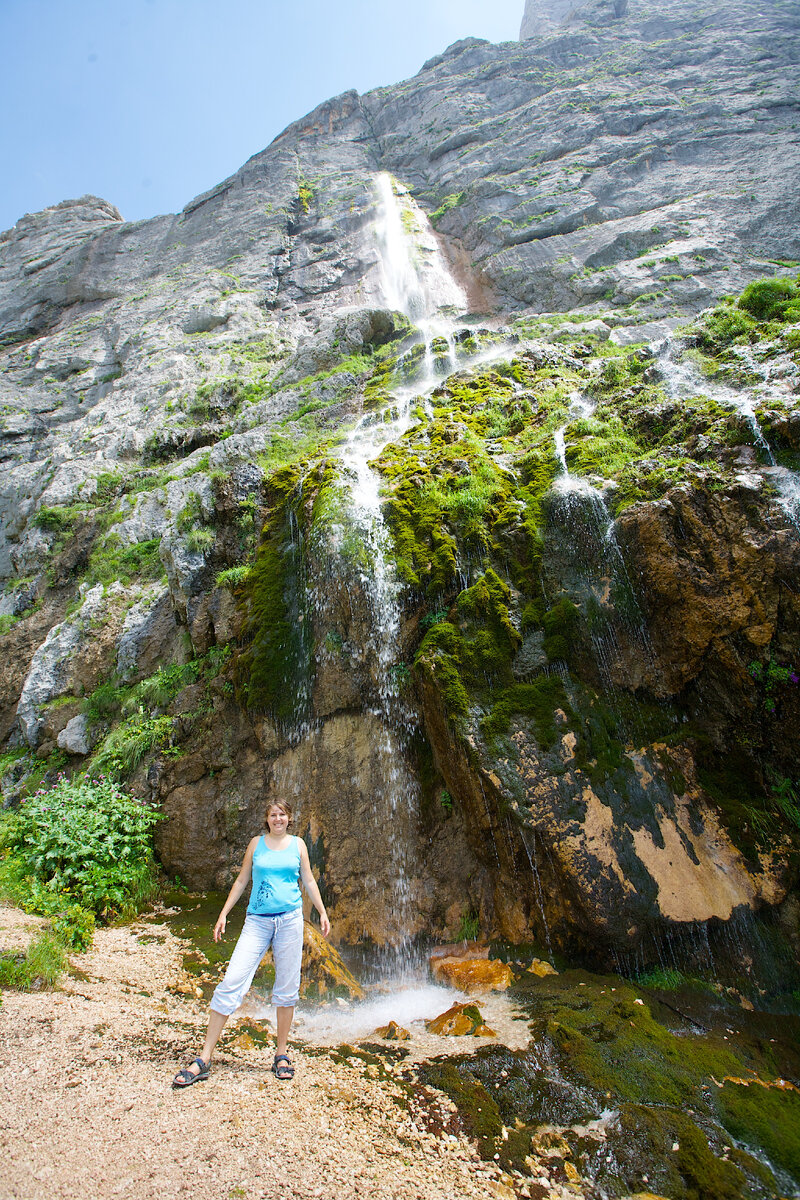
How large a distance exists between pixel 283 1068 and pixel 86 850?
5.04 meters

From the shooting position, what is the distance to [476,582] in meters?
8.13

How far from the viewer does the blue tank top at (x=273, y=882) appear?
3979 millimetres

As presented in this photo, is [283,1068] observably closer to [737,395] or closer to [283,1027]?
[283,1027]

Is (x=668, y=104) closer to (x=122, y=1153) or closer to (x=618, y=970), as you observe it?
(x=618, y=970)

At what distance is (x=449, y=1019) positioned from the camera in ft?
17.1

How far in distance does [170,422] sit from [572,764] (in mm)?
17721

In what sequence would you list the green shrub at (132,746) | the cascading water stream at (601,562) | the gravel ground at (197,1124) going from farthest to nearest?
the green shrub at (132,746), the cascading water stream at (601,562), the gravel ground at (197,1124)

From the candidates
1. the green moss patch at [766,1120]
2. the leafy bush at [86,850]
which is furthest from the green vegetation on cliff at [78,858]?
the green moss patch at [766,1120]

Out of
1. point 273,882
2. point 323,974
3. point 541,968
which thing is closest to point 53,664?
point 323,974

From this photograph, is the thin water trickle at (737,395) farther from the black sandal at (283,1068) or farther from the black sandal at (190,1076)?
the black sandal at (190,1076)

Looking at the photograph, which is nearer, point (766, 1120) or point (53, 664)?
point (766, 1120)

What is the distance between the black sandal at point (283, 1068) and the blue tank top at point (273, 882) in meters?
1.01

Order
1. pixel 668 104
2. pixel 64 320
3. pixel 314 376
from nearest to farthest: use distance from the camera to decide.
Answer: pixel 314 376 < pixel 668 104 < pixel 64 320

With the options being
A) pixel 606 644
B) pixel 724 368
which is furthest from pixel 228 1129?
pixel 724 368
